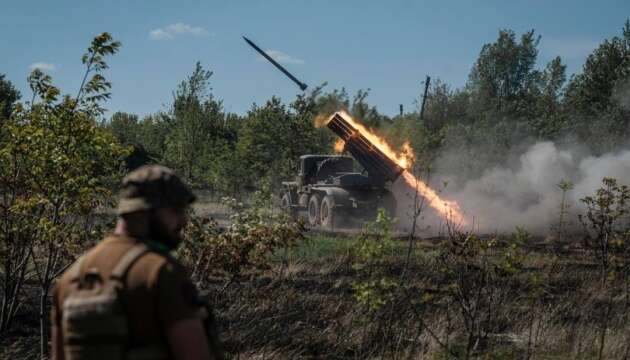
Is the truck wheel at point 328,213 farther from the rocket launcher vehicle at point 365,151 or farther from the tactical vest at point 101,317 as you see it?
the tactical vest at point 101,317

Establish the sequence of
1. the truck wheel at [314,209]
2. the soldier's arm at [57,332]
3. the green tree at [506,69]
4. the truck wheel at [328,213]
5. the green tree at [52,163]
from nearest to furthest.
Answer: the soldier's arm at [57,332] < the green tree at [52,163] < the truck wheel at [328,213] < the truck wheel at [314,209] < the green tree at [506,69]

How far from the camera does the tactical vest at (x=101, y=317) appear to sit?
221 cm

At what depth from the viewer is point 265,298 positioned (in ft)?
29.1

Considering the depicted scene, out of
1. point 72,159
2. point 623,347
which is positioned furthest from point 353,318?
point 72,159

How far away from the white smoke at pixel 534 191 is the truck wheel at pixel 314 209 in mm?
2672

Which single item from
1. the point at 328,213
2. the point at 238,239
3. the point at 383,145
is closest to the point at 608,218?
the point at 238,239

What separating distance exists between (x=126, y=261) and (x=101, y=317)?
210 mm

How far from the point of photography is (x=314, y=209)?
21.2m

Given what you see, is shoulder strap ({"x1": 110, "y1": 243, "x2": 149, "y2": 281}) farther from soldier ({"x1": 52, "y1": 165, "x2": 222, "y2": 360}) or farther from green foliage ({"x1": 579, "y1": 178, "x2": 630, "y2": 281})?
green foliage ({"x1": 579, "y1": 178, "x2": 630, "y2": 281})

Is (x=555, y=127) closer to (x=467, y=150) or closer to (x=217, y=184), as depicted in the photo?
(x=467, y=150)

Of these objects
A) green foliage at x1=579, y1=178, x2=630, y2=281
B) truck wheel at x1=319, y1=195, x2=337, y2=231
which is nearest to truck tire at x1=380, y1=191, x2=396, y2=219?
truck wheel at x1=319, y1=195, x2=337, y2=231

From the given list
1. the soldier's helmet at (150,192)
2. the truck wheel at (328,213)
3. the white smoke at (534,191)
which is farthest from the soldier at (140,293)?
the white smoke at (534,191)

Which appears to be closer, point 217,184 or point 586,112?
point 217,184

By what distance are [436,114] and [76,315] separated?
177ft
